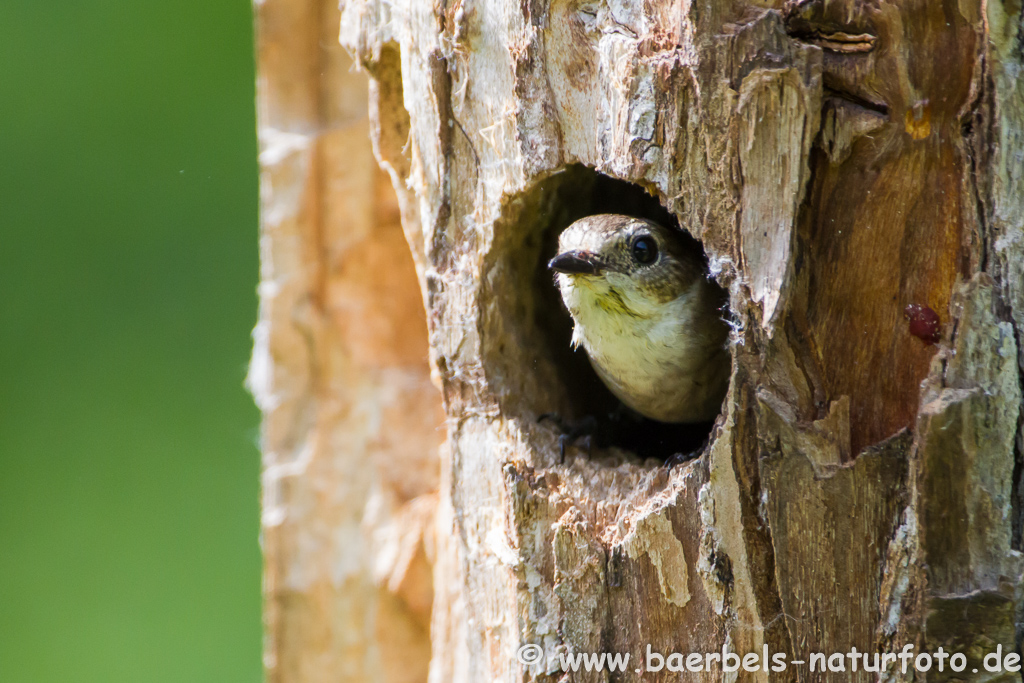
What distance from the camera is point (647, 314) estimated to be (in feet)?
8.66

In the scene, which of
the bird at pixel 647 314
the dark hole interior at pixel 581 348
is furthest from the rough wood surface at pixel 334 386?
the bird at pixel 647 314

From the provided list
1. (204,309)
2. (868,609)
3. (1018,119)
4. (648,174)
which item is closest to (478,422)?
(648,174)

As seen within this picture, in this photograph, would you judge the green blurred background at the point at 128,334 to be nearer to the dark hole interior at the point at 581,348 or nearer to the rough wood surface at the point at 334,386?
the rough wood surface at the point at 334,386

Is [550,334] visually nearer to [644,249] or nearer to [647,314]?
[647,314]

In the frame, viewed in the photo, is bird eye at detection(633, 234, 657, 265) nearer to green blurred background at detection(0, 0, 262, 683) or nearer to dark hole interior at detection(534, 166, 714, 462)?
dark hole interior at detection(534, 166, 714, 462)

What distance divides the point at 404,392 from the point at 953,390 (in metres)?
1.85

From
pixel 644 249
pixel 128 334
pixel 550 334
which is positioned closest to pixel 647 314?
pixel 644 249

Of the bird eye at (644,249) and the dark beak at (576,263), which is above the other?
the bird eye at (644,249)

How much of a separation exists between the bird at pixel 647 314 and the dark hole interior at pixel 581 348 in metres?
0.12

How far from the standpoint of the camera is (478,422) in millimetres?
2338

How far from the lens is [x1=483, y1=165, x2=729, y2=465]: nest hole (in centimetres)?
236

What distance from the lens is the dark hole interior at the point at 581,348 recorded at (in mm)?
2637

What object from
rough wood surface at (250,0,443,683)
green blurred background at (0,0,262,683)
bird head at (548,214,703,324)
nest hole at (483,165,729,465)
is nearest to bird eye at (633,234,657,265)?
bird head at (548,214,703,324)

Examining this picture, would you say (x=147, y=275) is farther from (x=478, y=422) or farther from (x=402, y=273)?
(x=478, y=422)
